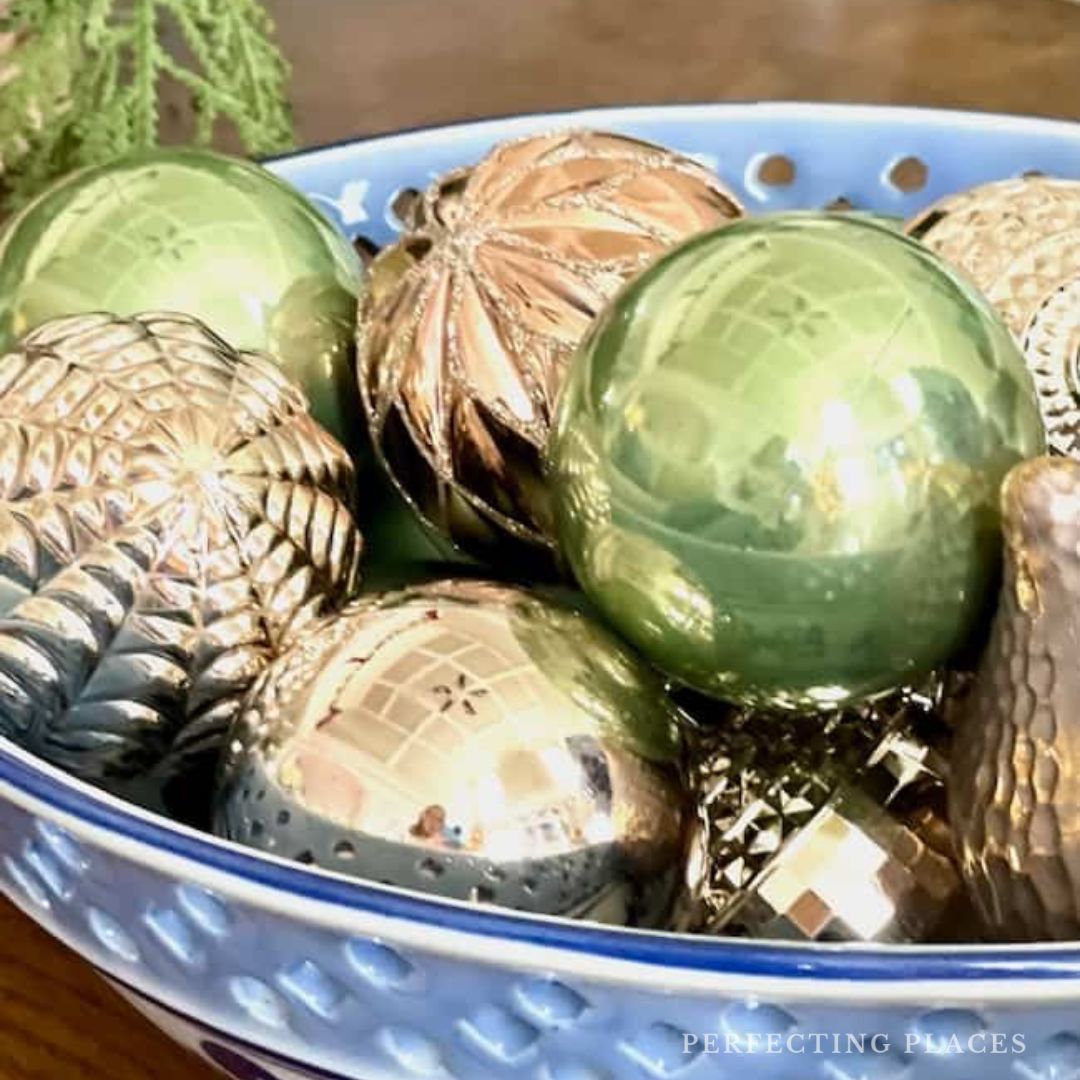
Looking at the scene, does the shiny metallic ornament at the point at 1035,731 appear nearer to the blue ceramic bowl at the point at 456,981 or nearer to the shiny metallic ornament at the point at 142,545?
the blue ceramic bowl at the point at 456,981

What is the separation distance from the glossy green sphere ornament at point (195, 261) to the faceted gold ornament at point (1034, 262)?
0.15 meters

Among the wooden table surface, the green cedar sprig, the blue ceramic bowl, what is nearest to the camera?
the blue ceramic bowl

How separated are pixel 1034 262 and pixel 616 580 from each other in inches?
5.5

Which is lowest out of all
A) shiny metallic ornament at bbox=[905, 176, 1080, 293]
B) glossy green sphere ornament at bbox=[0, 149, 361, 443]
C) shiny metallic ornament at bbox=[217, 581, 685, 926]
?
shiny metallic ornament at bbox=[217, 581, 685, 926]

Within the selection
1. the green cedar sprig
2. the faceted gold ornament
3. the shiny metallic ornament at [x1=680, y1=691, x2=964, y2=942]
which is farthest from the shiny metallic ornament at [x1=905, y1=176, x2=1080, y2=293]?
the green cedar sprig

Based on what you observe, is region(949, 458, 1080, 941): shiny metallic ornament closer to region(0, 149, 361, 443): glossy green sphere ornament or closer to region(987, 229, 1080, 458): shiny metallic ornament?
region(987, 229, 1080, 458): shiny metallic ornament

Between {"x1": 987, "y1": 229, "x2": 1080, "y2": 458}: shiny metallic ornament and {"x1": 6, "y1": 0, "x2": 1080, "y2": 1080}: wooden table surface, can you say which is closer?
{"x1": 987, "y1": 229, "x2": 1080, "y2": 458}: shiny metallic ornament

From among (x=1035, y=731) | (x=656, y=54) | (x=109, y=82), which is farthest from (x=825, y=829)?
(x=656, y=54)

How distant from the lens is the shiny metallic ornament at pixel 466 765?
33 cm

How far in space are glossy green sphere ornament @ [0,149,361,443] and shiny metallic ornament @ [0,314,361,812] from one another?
5cm

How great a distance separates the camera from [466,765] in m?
0.34

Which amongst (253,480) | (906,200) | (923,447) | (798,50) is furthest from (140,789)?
(798,50)

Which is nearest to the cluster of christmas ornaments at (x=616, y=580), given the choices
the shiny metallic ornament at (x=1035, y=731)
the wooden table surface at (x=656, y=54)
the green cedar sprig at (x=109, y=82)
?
the shiny metallic ornament at (x=1035, y=731)

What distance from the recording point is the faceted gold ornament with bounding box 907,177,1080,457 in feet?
1.33
